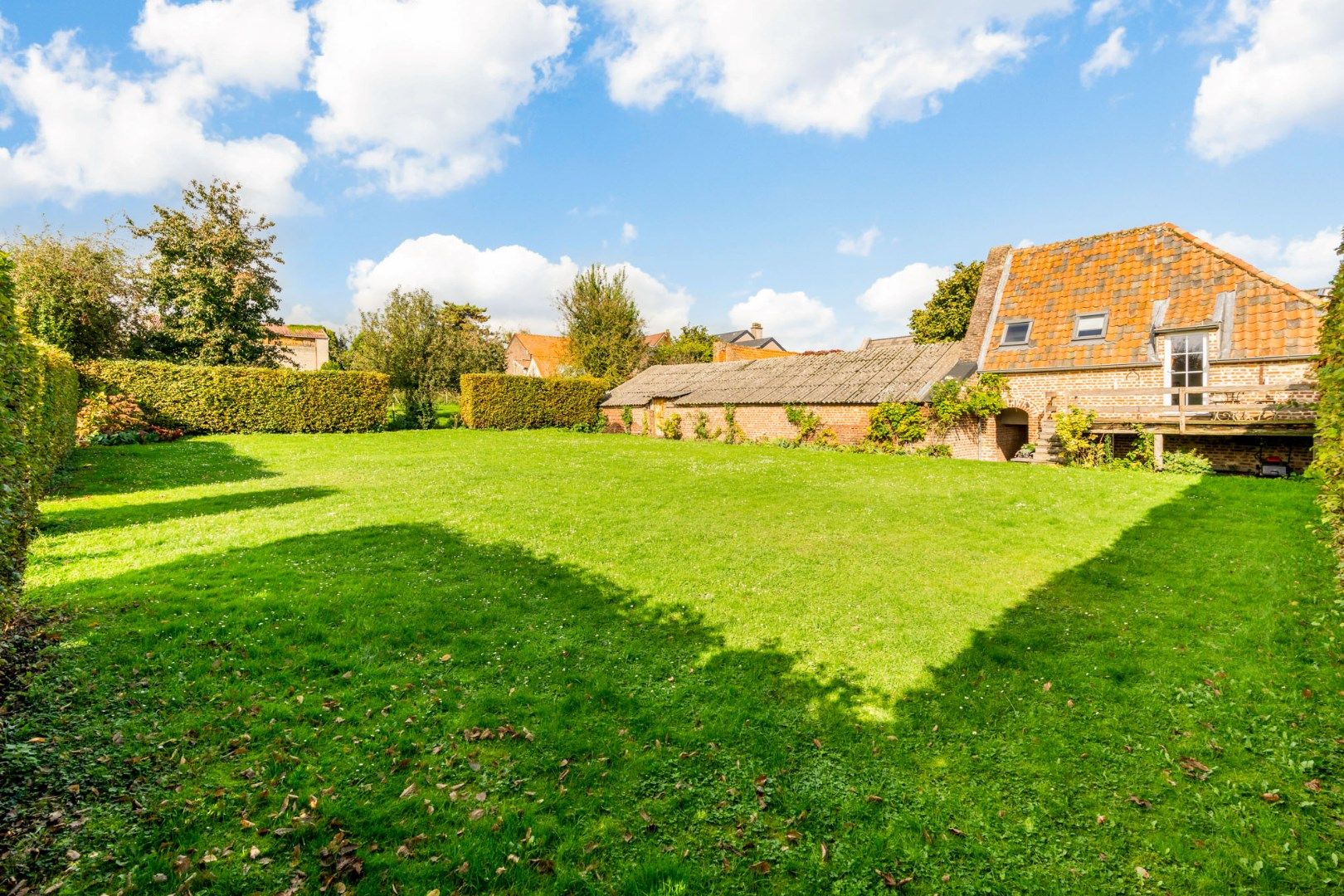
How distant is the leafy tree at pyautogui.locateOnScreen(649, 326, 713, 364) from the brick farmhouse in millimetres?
28451

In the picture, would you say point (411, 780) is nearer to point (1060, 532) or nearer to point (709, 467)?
point (1060, 532)

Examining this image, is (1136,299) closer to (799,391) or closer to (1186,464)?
(1186,464)

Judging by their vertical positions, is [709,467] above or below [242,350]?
below

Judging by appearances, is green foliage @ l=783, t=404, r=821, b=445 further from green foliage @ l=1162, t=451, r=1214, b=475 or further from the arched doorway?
green foliage @ l=1162, t=451, r=1214, b=475

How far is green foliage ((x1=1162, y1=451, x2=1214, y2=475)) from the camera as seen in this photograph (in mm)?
16391

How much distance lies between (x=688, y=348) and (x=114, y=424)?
152 feet

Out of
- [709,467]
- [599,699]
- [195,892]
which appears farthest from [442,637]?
[709,467]

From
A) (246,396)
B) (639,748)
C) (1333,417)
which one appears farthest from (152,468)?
(1333,417)

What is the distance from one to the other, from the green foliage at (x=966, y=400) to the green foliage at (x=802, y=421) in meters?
5.00

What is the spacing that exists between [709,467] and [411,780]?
548 inches

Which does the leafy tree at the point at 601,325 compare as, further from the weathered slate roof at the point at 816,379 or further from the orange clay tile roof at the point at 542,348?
the orange clay tile roof at the point at 542,348

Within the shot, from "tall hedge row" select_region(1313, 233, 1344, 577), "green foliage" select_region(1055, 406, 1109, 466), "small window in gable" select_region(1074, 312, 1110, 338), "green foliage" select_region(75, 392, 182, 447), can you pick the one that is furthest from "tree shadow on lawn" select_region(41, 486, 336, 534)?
"small window in gable" select_region(1074, 312, 1110, 338)

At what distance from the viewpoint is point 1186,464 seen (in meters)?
16.5

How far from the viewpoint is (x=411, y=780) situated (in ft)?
13.8
